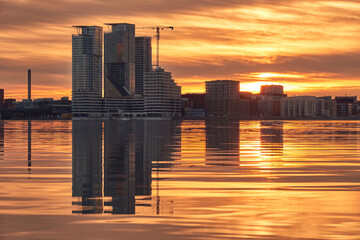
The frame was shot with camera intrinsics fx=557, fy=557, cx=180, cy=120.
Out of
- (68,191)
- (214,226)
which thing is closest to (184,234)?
(214,226)

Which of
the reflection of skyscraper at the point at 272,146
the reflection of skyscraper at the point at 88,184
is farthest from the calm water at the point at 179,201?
the reflection of skyscraper at the point at 272,146

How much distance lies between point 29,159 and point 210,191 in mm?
21812

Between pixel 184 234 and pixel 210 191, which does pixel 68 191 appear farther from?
pixel 184 234

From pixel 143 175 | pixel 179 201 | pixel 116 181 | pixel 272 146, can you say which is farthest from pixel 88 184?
pixel 272 146

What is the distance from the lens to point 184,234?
15.2m

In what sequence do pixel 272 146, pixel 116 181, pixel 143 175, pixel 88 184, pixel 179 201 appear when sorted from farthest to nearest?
1. pixel 272 146
2. pixel 143 175
3. pixel 116 181
4. pixel 88 184
5. pixel 179 201

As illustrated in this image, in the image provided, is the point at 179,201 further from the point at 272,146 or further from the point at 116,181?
the point at 272,146

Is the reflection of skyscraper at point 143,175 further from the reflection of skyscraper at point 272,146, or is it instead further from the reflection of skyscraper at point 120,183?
the reflection of skyscraper at point 272,146

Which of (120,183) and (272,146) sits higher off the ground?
(272,146)

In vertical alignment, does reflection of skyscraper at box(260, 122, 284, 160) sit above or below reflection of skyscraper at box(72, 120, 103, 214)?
above

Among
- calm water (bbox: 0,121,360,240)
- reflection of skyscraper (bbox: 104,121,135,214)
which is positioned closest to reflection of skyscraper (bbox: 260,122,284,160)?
calm water (bbox: 0,121,360,240)

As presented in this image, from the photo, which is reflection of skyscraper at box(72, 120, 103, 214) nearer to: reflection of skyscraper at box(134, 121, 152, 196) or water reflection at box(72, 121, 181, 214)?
water reflection at box(72, 121, 181, 214)

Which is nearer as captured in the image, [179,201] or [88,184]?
[179,201]

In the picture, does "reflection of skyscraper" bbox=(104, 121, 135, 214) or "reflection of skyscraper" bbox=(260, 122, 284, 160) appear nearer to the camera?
"reflection of skyscraper" bbox=(104, 121, 135, 214)
